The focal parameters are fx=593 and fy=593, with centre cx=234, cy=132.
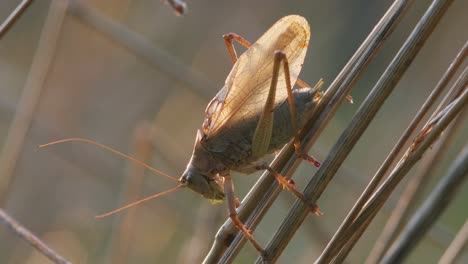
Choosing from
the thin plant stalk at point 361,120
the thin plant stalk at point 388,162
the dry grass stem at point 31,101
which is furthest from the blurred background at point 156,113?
the thin plant stalk at point 388,162

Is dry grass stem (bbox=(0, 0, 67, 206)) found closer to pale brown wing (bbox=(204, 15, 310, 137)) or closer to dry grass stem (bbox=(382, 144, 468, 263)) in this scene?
pale brown wing (bbox=(204, 15, 310, 137))

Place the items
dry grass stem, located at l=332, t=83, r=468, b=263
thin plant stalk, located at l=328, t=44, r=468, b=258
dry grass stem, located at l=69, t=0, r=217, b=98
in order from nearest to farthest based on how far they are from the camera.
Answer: dry grass stem, located at l=332, t=83, r=468, b=263, thin plant stalk, located at l=328, t=44, r=468, b=258, dry grass stem, located at l=69, t=0, r=217, b=98

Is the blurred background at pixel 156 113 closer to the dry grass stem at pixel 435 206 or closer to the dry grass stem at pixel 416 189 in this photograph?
the dry grass stem at pixel 416 189

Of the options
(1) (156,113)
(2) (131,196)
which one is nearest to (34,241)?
(2) (131,196)

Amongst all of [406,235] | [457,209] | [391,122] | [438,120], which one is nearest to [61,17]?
[438,120]

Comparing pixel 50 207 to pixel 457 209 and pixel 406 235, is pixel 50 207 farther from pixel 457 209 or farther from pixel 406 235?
pixel 406 235

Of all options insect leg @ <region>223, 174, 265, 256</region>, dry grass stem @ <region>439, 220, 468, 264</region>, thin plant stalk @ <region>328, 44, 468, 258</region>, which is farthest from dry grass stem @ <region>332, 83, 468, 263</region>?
dry grass stem @ <region>439, 220, 468, 264</region>
